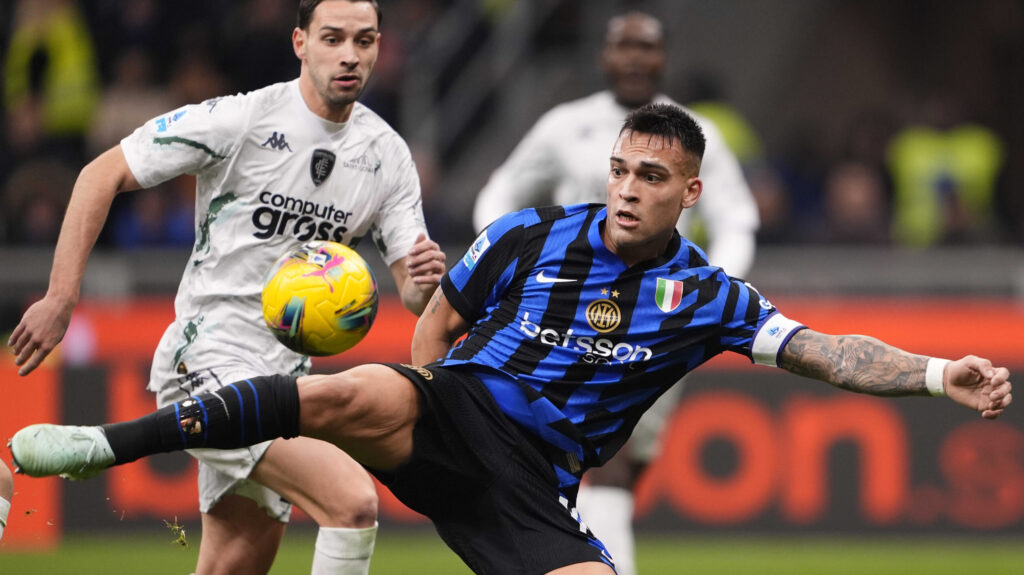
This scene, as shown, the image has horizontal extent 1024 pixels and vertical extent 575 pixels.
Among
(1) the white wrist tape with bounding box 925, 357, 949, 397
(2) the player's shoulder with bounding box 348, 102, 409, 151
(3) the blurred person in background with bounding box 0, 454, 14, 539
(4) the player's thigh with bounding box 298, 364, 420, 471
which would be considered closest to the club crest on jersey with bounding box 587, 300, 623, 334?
(4) the player's thigh with bounding box 298, 364, 420, 471

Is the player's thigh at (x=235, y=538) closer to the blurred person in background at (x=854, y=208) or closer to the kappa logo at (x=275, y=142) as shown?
the kappa logo at (x=275, y=142)

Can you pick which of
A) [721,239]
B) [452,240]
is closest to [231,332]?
[721,239]

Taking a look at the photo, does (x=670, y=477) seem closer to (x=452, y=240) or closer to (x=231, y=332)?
(x=452, y=240)

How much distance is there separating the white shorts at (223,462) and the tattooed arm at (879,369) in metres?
1.99

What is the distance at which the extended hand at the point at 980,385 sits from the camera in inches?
183

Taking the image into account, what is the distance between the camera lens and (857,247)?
37.7 feet

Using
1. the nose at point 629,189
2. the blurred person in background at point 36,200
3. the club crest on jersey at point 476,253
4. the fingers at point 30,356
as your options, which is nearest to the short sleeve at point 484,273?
the club crest on jersey at point 476,253

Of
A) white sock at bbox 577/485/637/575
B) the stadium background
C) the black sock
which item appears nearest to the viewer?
the black sock

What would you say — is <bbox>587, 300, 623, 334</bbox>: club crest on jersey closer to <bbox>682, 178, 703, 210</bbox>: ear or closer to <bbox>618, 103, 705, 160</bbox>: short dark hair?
<bbox>682, 178, 703, 210</bbox>: ear

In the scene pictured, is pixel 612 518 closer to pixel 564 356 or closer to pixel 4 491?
pixel 564 356

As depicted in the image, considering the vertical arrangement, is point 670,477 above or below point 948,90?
below

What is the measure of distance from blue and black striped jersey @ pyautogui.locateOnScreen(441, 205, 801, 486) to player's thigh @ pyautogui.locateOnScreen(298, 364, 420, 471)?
0.38 m

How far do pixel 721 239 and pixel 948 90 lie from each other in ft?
33.5

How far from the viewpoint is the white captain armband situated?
5.12 meters
